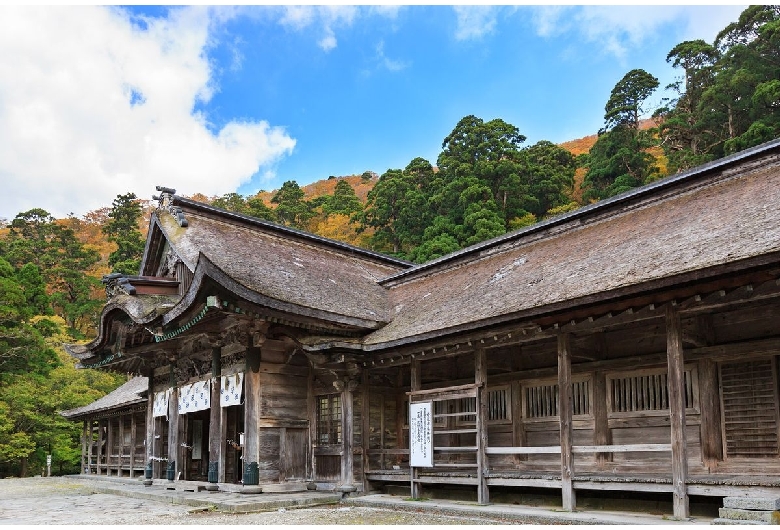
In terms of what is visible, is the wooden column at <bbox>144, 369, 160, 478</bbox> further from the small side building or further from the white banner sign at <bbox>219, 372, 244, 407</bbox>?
the white banner sign at <bbox>219, 372, 244, 407</bbox>

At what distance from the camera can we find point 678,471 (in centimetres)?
1023

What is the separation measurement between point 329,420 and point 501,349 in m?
4.68

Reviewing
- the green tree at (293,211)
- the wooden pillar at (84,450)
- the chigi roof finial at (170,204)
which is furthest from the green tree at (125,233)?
the chigi roof finial at (170,204)

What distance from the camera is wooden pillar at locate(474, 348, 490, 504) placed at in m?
13.4

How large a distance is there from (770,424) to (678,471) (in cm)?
280

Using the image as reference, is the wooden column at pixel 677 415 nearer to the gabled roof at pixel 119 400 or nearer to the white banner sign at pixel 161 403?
Answer: the white banner sign at pixel 161 403

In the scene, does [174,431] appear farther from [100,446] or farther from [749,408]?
[749,408]

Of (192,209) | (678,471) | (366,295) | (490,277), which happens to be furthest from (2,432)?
(678,471)

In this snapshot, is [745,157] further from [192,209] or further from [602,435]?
[192,209]

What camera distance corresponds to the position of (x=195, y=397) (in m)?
19.1

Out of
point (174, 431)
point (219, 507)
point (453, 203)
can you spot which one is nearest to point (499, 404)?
point (219, 507)

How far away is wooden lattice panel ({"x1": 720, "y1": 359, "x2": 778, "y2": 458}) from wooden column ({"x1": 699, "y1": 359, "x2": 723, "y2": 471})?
0.11 m

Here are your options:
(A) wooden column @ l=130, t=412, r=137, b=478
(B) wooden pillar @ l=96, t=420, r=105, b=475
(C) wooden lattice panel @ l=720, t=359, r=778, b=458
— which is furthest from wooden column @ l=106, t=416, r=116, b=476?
(C) wooden lattice panel @ l=720, t=359, r=778, b=458

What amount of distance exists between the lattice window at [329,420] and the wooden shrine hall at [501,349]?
0.07 m
